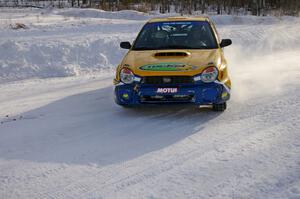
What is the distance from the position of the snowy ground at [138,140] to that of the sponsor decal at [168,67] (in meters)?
0.79

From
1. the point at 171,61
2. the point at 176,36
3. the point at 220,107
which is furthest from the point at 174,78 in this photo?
the point at 176,36

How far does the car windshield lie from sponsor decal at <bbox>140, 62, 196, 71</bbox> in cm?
101

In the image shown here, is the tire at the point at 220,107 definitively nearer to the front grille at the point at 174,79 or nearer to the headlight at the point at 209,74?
the headlight at the point at 209,74

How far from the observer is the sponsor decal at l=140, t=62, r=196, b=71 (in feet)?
21.8

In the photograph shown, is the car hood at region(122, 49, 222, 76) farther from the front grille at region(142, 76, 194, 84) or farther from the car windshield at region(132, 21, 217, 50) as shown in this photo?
the car windshield at region(132, 21, 217, 50)

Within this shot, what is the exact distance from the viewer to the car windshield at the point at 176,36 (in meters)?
7.74

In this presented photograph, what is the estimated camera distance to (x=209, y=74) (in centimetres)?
667

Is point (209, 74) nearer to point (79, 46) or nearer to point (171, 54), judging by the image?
point (171, 54)

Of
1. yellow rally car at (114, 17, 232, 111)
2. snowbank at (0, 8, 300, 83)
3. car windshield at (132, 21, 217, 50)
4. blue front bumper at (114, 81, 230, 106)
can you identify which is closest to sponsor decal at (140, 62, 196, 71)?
yellow rally car at (114, 17, 232, 111)

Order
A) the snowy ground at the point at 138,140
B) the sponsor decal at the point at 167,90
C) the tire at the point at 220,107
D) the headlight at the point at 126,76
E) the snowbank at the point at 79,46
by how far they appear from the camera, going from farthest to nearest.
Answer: the snowbank at the point at 79,46 < the tire at the point at 220,107 < the headlight at the point at 126,76 < the sponsor decal at the point at 167,90 < the snowy ground at the point at 138,140

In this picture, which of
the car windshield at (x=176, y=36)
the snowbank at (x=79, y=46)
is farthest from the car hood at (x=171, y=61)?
the snowbank at (x=79, y=46)

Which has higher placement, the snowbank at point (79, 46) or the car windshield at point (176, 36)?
the car windshield at point (176, 36)

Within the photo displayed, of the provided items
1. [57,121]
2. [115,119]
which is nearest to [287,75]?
[115,119]

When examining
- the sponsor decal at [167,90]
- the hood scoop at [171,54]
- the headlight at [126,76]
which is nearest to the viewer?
the sponsor decal at [167,90]
